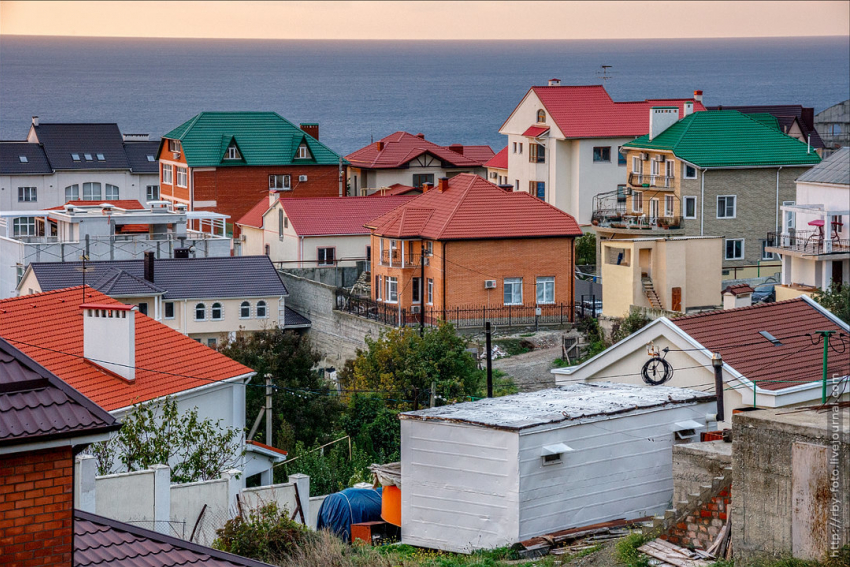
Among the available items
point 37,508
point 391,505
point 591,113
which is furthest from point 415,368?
point 591,113

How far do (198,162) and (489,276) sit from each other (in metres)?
27.9

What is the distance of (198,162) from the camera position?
2785 inches

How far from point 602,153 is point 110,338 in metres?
45.9

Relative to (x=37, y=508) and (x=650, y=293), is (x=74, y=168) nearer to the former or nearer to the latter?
(x=650, y=293)

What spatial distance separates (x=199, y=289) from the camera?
1945 inches

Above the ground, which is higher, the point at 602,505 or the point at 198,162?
the point at 198,162

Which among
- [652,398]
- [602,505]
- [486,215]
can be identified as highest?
[486,215]

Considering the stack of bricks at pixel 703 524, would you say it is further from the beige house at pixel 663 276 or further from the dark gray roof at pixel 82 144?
the dark gray roof at pixel 82 144

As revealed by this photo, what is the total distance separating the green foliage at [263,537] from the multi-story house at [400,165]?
183 feet

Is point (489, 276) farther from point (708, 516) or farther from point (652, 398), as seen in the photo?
point (708, 516)

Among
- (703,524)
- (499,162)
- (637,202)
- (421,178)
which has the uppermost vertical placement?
(499,162)

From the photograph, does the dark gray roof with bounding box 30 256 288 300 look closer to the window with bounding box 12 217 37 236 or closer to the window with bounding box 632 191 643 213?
the window with bounding box 12 217 37 236

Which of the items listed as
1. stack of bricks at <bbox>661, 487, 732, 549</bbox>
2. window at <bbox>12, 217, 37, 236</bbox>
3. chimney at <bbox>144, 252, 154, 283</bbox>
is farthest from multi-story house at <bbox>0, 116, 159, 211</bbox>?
stack of bricks at <bbox>661, 487, 732, 549</bbox>

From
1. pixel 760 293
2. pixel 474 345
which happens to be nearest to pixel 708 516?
pixel 474 345
